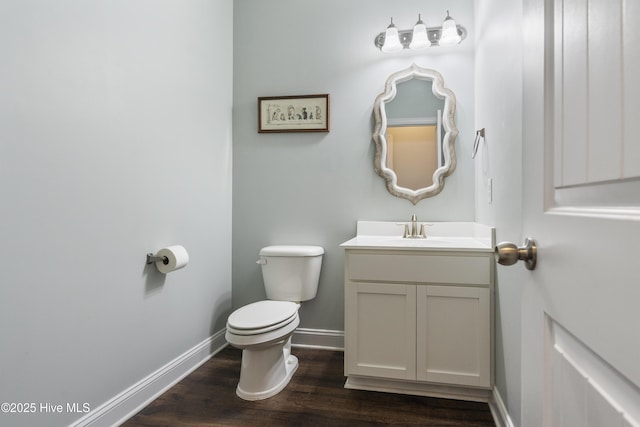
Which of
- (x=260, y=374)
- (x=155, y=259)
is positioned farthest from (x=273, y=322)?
(x=155, y=259)

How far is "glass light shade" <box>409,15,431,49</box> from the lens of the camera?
6.97 ft

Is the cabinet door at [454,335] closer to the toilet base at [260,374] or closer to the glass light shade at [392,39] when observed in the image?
the toilet base at [260,374]

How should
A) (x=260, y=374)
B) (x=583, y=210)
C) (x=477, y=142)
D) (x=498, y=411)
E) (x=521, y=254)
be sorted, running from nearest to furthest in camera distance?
(x=583, y=210) < (x=521, y=254) < (x=498, y=411) < (x=260, y=374) < (x=477, y=142)

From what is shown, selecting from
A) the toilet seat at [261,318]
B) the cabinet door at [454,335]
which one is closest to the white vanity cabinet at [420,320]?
the cabinet door at [454,335]

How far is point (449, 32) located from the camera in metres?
2.10

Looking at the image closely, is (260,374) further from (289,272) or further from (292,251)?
(292,251)

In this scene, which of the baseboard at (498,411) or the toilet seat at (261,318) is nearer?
the baseboard at (498,411)

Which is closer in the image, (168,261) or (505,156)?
(505,156)

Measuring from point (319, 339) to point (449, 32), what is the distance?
2.18 meters

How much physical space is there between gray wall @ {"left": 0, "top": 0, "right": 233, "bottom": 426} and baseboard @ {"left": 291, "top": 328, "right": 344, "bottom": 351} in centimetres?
66

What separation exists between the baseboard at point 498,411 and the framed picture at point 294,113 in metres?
1.83

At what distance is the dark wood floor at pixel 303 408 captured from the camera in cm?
157

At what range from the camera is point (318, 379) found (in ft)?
6.44

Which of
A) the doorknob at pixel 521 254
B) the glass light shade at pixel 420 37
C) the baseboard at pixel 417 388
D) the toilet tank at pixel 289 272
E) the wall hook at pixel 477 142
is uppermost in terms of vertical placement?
the glass light shade at pixel 420 37
